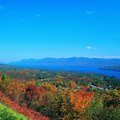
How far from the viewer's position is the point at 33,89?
80.6 metres

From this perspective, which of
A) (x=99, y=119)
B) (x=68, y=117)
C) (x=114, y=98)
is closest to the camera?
(x=99, y=119)

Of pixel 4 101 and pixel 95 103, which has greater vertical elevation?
pixel 4 101

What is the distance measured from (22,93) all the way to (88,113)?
3083 cm

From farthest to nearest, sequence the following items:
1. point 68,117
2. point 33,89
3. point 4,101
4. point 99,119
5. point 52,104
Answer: point 33,89 < point 52,104 < point 68,117 < point 99,119 < point 4,101

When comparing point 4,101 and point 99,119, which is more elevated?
point 4,101

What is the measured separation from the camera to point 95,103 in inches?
2195

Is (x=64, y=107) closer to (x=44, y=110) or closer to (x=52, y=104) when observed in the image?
(x=52, y=104)

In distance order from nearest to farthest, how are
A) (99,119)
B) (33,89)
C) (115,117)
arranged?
1. (115,117)
2. (99,119)
3. (33,89)

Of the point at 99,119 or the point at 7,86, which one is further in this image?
the point at 7,86

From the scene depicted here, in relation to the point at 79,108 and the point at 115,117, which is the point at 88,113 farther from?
the point at 115,117

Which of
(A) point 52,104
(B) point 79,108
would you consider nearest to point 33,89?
(A) point 52,104

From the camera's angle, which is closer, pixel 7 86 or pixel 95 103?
pixel 95 103

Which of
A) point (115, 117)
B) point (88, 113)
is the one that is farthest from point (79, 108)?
point (115, 117)

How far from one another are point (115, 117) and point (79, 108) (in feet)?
33.5
